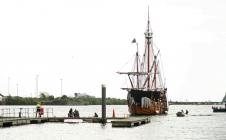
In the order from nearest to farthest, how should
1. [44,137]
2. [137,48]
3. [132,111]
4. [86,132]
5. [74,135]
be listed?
[44,137], [74,135], [86,132], [132,111], [137,48]

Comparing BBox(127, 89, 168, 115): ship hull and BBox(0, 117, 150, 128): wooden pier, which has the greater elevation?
BBox(127, 89, 168, 115): ship hull

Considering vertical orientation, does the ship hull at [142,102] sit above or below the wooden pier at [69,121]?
above

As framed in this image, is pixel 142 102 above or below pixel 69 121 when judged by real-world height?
above

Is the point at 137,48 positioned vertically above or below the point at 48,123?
above

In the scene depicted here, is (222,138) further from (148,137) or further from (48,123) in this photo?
(48,123)

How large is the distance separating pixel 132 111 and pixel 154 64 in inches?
776

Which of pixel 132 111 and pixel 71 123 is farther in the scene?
pixel 132 111

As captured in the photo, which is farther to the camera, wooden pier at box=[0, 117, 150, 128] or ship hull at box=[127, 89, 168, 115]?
ship hull at box=[127, 89, 168, 115]

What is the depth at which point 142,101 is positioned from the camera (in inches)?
4951

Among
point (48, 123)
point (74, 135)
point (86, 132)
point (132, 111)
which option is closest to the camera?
point (74, 135)

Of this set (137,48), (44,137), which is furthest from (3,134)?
(137,48)

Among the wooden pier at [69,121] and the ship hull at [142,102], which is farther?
the ship hull at [142,102]

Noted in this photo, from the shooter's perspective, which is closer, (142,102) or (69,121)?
(69,121)

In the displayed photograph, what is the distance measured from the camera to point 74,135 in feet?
204
